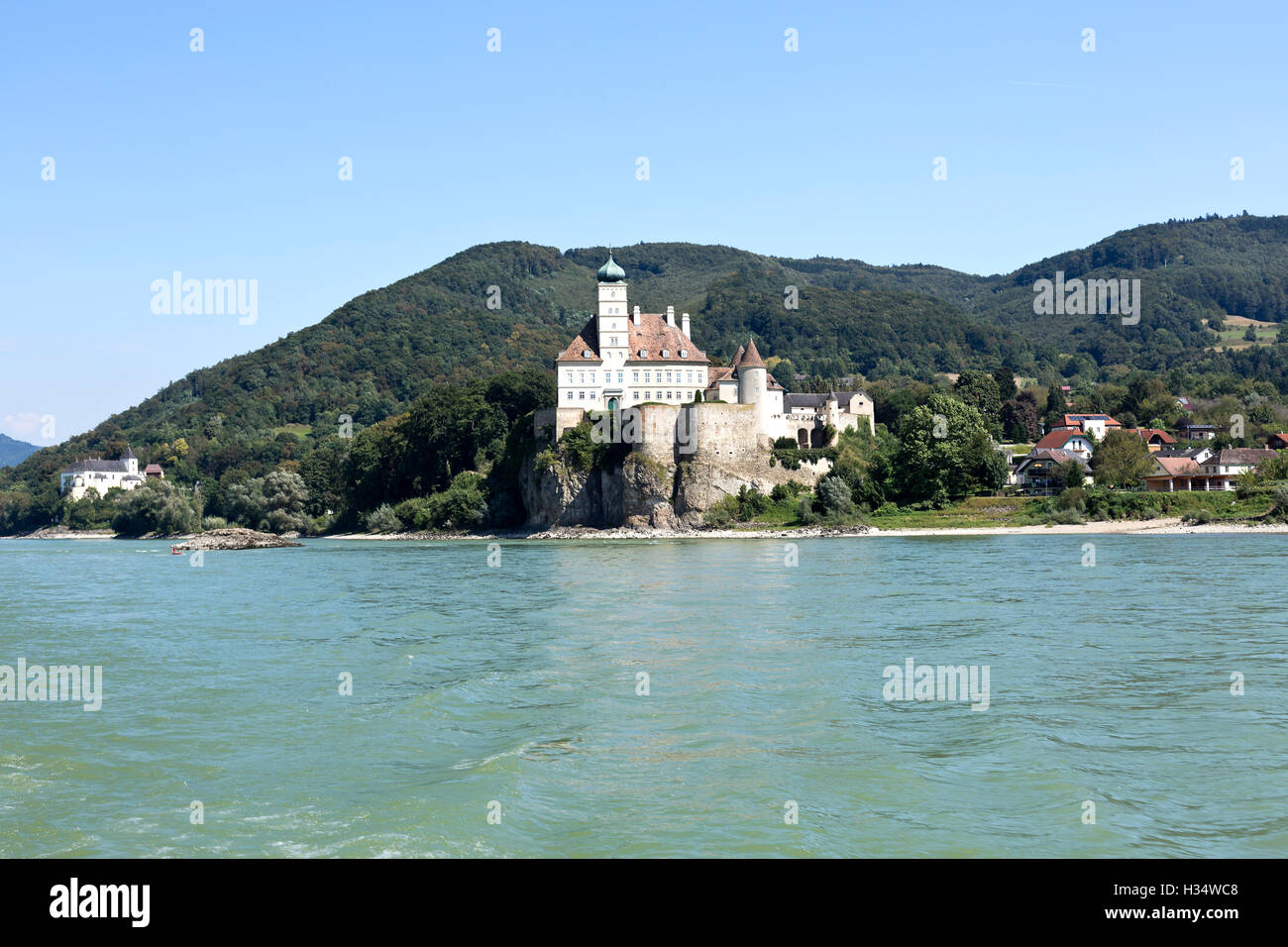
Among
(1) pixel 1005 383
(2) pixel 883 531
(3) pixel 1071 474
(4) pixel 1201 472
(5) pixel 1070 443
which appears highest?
(1) pixel 1005 383

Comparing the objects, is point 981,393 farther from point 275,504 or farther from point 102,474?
point 102,474

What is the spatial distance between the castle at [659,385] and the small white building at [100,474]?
78376 millimetres

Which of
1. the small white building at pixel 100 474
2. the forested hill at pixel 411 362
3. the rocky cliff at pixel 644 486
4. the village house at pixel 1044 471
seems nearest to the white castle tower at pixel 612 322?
the rocky cliff at pixel 644 486

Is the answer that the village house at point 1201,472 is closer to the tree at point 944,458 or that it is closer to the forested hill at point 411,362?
the tree at point 944,458

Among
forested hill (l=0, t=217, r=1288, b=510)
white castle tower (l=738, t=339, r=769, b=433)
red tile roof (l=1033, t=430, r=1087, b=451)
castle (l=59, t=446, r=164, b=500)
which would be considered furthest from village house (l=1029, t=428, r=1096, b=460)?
castle (l=59, t=446, r=164, b=500)

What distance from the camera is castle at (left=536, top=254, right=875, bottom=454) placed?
262 ft

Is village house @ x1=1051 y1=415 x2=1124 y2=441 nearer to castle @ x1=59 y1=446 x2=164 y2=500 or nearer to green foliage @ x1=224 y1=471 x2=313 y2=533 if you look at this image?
green foliage @ x1=224 y1=471 x2=313 y2=533

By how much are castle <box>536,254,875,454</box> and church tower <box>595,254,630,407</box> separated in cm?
8

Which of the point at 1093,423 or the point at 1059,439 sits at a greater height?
the point at 1093,423

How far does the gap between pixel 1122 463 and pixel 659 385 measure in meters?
33.3

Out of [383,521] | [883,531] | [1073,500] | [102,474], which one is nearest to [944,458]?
[883,531]

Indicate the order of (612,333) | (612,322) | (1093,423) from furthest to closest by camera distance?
(1093,423)
(612,333)
(612,322)

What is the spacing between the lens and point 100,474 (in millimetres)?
140875

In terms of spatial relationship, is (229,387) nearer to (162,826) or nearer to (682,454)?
(682,454)
